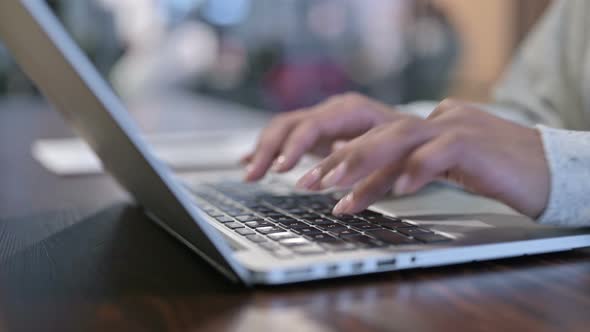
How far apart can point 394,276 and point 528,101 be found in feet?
2.12

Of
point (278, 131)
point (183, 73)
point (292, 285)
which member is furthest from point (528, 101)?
point (183, 73)

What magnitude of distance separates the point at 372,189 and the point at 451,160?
0.18 feet

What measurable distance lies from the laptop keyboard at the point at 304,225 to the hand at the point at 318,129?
0.18 feet

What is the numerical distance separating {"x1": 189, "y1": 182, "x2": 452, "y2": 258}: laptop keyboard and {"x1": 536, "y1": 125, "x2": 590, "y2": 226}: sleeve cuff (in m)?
0.08

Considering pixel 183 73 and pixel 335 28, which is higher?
pixel 335 28

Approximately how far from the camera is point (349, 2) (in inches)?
205

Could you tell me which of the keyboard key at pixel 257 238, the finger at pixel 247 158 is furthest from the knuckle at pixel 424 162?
the finger at pixel 247 158

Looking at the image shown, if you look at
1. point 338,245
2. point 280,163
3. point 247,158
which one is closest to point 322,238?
point 338,245

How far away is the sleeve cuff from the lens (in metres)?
0.46

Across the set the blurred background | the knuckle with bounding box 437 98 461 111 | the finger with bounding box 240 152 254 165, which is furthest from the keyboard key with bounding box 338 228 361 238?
the blurred background

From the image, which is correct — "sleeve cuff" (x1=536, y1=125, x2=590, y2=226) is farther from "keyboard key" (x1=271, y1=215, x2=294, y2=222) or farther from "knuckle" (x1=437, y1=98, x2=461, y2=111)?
"keyboard key" (x1=271, y1=215, x2=294, y2=222)

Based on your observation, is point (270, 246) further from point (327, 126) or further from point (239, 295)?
point (327, 126)

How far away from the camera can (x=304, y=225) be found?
484mm

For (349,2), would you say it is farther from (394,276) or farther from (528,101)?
(394,276)
